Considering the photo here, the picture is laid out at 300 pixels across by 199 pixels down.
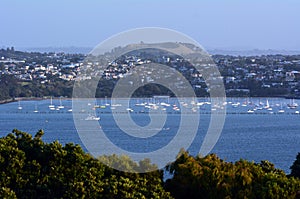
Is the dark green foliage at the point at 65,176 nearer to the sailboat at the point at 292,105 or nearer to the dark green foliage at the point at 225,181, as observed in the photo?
the dark green foliage at the point at 225,181

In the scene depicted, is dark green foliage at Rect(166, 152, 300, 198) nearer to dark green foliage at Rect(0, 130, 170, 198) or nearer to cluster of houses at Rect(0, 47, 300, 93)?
dark green foliage at Rect(0, 130, 170, 198)

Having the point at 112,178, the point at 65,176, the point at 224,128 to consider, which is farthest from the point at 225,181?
the point at 224,128

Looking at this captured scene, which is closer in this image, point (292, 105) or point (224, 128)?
point (224, 128)

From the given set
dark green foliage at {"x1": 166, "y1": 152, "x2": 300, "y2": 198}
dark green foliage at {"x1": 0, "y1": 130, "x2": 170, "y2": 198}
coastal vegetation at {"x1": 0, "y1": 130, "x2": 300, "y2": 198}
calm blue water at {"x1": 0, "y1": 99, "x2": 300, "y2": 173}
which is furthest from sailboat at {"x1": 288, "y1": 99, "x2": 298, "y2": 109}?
dark green foliage at {"x1": 0, "y1": 130, "x2": 170, "y2": 198}

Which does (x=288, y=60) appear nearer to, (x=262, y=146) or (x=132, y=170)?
(x=262, y=146)

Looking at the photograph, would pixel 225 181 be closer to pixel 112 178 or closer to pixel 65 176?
pixel 112 178

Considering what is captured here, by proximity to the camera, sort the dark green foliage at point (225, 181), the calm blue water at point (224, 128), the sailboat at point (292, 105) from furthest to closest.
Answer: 1. the sailboat at point (292, 105)
2. the calm blue water at point (224, 128)
3. the dark green foliage at point (225, 181)

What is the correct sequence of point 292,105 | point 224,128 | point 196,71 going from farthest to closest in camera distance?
point 292,105
point 196,71
point 224,128

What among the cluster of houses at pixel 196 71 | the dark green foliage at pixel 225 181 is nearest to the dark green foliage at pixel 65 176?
the dark green foliage at pixel 225 181
